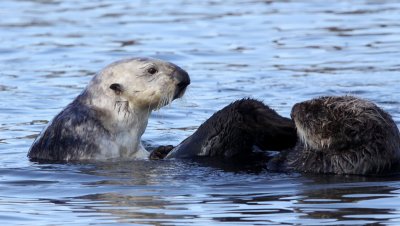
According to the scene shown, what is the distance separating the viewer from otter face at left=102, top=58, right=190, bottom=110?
820 cm

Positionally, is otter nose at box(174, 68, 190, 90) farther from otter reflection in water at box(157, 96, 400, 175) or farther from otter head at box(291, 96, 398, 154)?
otter head at box(291, 96, 398, 154)

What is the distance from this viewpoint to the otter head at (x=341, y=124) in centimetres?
718

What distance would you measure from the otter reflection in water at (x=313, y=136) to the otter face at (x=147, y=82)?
389 mm

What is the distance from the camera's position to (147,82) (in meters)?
8.23

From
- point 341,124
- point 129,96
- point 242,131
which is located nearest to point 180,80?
point 129,96

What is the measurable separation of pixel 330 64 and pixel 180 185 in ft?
19.3

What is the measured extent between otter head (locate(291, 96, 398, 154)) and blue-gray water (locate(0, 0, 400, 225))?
22 cm

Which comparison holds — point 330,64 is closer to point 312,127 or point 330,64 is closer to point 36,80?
point 36,80

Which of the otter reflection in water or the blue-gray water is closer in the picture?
the blue-gray water

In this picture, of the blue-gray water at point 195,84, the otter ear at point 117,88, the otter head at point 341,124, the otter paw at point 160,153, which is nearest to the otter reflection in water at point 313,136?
the otter head at point 341,124

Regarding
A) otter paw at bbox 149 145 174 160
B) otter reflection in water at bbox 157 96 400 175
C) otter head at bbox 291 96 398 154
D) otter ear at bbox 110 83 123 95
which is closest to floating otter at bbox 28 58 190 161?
otter ear at bbox 110 83 123 95

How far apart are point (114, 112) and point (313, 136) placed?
5.37ft

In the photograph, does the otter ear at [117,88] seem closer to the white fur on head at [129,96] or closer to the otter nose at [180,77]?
the white fur on head at [129,96]

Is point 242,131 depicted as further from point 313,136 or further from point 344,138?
point 344,138
